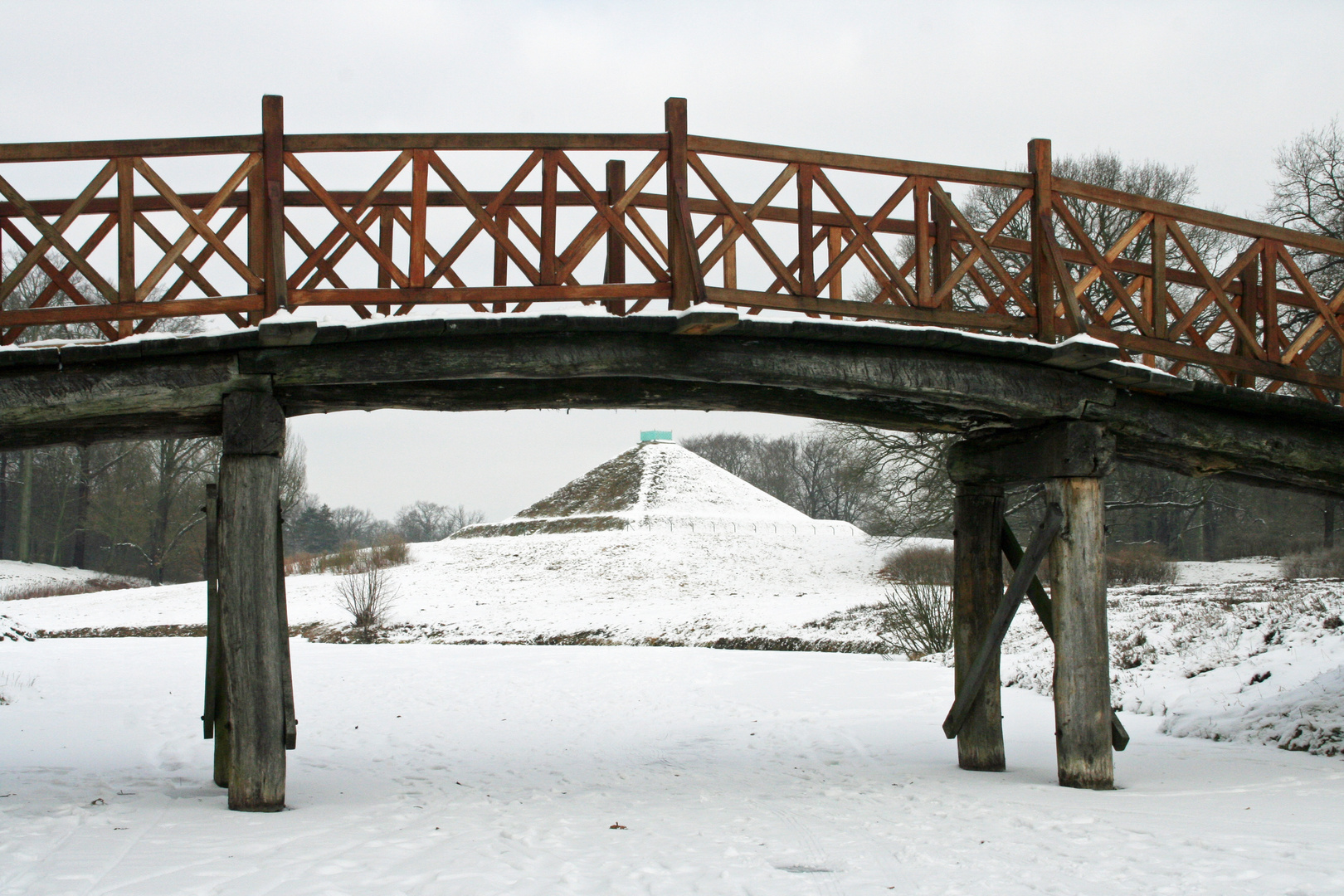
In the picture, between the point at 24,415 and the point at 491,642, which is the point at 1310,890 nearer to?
the point at 24,415

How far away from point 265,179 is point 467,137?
4.16 feet

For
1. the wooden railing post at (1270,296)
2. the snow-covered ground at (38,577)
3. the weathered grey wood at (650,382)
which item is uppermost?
the wooden railing post at (1270,296)

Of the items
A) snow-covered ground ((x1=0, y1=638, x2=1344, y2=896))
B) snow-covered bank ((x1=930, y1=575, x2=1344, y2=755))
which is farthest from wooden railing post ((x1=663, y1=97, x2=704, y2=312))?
snow-covered bank ((x1=930, y1=575, x2=1344, y2=755))

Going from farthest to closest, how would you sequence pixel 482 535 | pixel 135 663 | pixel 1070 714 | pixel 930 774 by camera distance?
1. pixel 482 535
2. pixel 135 663
3. pixel 930 774
4. pixel 1070 714

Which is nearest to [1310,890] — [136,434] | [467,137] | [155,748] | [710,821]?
[710,821]

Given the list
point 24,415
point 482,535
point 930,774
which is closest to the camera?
point 24,415

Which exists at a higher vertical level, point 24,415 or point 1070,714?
point 24,415

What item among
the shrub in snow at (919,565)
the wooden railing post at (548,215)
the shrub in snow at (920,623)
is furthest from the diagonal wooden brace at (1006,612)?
the shrub in snow at (919,565)

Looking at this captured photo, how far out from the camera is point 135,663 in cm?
1848

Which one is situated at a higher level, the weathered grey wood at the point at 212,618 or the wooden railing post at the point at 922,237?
the wooden railing post at the point at 922,237

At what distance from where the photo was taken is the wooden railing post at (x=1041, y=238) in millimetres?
7719

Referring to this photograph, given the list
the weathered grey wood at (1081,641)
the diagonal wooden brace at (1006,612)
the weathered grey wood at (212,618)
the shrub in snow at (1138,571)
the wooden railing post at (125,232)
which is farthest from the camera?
the shrub in snow at (1138,571)

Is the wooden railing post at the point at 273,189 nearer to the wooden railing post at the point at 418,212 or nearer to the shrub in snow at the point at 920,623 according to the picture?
the wooden railing post at the point at 418,212

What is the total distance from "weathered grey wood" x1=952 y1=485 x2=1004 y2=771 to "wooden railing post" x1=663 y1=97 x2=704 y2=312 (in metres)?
3.50
